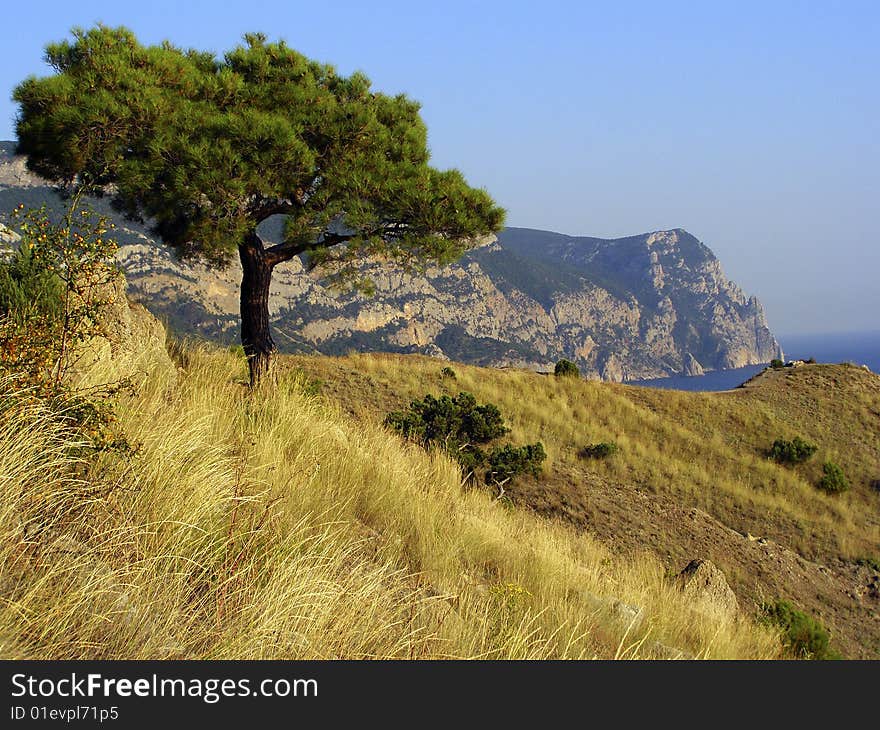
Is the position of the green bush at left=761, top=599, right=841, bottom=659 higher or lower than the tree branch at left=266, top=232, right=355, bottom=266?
lower

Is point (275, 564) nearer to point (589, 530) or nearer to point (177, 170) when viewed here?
point (177, 170)

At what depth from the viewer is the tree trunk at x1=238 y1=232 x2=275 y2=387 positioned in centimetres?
1340

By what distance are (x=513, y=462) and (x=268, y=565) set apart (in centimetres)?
1310

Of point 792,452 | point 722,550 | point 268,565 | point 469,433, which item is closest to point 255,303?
point 469,433

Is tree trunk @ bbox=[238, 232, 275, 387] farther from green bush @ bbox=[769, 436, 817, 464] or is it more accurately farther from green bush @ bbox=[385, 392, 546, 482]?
green bush @ bbox=[769, 436, 817, 464]

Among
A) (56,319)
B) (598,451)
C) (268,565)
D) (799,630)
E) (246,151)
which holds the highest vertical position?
(246,151)

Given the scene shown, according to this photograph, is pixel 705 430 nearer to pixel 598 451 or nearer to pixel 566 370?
pixel 566 370

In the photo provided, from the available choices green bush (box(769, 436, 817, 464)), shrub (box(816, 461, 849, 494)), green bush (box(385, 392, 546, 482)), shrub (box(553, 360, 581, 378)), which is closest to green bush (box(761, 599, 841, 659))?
green bush (box(385, 392, 546, 482))

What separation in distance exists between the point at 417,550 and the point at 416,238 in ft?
32.8

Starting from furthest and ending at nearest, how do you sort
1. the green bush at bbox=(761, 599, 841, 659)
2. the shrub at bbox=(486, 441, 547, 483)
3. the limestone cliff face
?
the limestone cliff face, the shrub at bbox=(486, 441, 547, 483), the green bush at bbox=(761, 599, 841, 659)

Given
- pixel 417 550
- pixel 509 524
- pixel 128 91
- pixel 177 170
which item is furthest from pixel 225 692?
pixel 128 91

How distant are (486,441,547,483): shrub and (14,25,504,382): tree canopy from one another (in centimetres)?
498

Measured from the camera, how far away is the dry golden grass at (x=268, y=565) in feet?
9.63

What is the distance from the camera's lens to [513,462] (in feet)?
53.6
